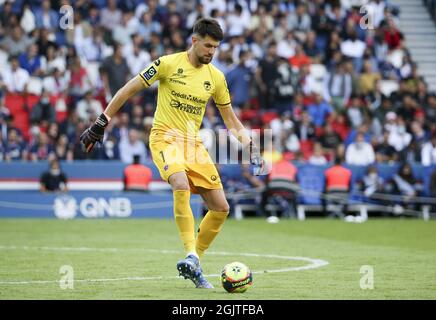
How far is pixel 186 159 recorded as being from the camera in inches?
426

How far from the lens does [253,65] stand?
27.3 m

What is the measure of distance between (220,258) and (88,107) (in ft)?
38.9

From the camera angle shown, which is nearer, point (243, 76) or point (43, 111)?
point (43, 111)

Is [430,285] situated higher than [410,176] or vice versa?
[410,176]

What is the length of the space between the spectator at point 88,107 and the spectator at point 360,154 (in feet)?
21.3

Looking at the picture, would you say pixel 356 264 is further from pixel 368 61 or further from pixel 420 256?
pixel 368 61

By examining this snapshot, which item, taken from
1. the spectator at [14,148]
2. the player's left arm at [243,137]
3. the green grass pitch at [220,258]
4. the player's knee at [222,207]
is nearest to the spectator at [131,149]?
the spectator at [14,148]

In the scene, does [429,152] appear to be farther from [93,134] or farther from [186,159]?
[93,134]

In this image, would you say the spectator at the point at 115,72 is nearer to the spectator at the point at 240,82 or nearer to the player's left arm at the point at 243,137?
the spectator at the point at 240,82

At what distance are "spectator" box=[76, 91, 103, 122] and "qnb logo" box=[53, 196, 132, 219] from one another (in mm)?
2409

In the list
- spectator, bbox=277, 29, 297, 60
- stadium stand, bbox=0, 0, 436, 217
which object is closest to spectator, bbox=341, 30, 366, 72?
stadium stand, bbox=0, 0, 436, 217

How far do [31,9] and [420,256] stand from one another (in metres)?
16.0

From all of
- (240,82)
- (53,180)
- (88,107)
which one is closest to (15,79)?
(88,107)
